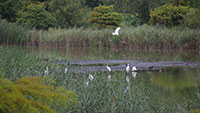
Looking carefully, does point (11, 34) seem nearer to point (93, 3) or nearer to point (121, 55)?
point (121, 55)

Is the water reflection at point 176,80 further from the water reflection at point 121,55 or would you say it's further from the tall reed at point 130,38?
the tall reed at point 130,38

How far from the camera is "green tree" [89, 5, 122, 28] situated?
3194 centimetres

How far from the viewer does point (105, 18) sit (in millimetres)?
31953

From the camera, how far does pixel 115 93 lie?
5324 mm

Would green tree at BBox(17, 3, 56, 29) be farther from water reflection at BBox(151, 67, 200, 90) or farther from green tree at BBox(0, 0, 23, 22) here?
water reflection at BBox(151, 67, 200, 90)

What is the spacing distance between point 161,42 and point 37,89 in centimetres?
1999

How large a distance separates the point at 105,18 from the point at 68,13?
4057 millimetres

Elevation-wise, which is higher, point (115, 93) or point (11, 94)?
point (11, 94)

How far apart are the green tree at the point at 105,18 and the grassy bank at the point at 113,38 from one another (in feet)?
24.9

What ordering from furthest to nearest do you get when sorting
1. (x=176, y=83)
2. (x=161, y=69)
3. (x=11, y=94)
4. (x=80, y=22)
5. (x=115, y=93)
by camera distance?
(x=80, y=22), (x=161, y=69), (x=176, y=83), (x=115, y=93), (x=11, y=94)

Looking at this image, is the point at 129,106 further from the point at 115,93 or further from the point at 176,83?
the point at 176,83

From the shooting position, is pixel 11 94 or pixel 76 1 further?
pixel 76 1

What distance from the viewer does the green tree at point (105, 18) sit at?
105 ft

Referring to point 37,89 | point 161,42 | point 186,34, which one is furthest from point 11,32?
point 37,89
